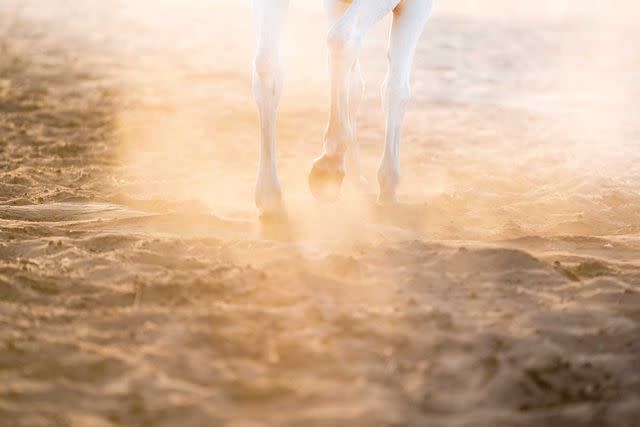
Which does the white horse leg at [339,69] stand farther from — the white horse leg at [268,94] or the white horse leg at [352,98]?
the white horse leg at [352,98]

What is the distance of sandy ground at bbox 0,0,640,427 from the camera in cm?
250

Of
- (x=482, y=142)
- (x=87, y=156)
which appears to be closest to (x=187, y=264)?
(x=87, y=156)

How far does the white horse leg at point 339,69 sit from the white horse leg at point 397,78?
488 mm

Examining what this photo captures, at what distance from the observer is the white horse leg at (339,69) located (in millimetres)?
4168

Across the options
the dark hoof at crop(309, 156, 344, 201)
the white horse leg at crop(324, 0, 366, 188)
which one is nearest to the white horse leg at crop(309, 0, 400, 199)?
the dark hoof at crop(309, 156, 344, 201)

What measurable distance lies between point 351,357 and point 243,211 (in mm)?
2111

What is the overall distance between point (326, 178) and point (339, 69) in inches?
23.9

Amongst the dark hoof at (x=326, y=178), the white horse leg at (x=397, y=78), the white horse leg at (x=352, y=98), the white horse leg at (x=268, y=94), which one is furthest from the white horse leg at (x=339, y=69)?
the white horse leg at (x=352, y=98)

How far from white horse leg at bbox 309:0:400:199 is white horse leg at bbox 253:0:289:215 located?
26cm

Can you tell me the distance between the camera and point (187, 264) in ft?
11.5

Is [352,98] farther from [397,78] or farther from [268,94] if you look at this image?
[268,94]

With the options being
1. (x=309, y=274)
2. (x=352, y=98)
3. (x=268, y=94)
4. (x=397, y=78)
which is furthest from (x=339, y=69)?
(x=309, y=274)

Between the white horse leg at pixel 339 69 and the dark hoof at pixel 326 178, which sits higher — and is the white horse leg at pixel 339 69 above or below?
above

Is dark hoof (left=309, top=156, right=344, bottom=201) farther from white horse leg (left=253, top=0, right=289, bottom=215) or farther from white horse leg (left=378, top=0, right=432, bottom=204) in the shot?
white horse leg (left=378, top=0, right=432, bottom=204)
